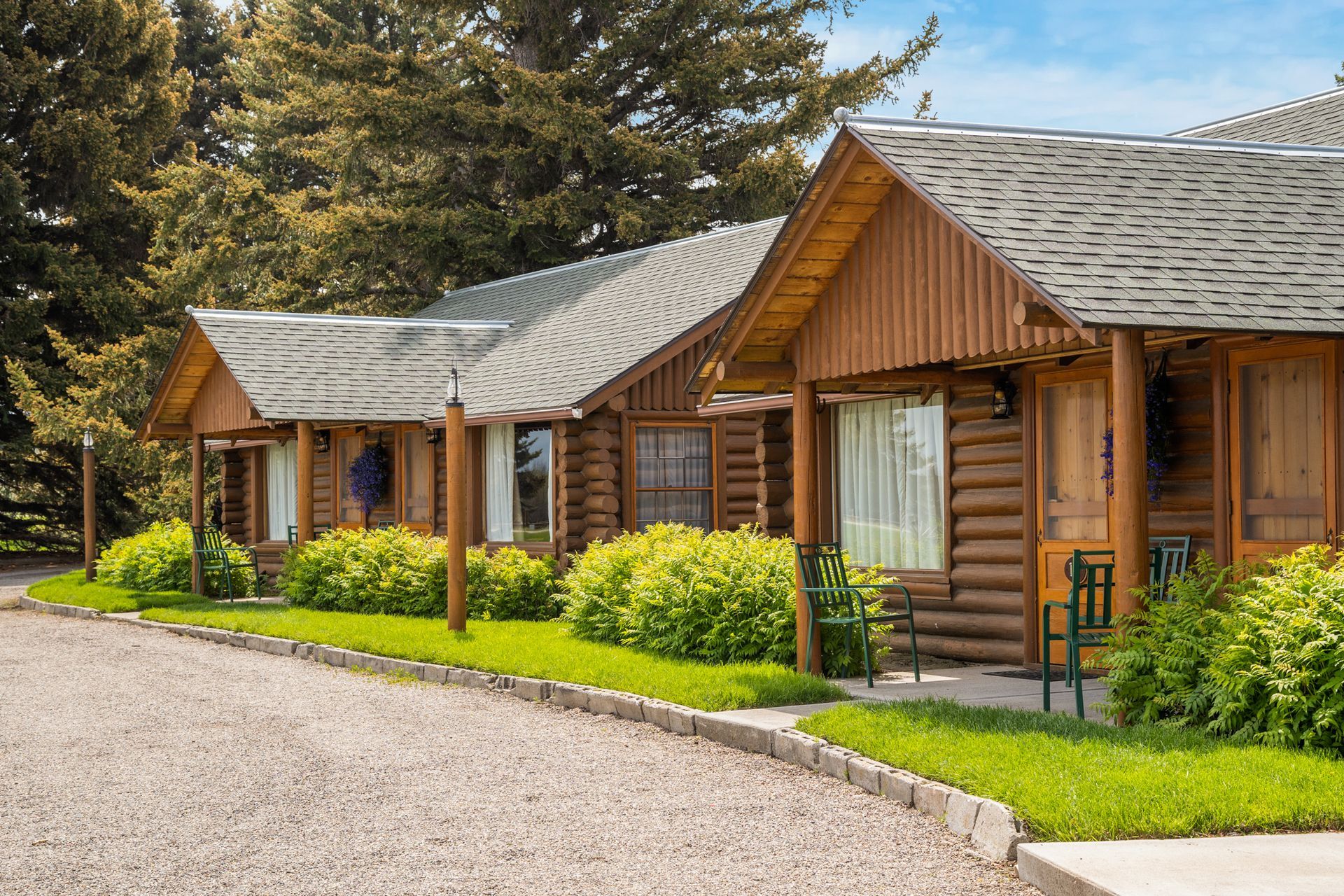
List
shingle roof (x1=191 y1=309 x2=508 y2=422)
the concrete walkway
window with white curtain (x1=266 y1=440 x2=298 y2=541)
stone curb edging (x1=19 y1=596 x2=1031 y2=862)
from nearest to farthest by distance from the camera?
the concrete walkway
stone curb edging (x1=19 y1=596 x2=1031 y2=862)
shingle roof (x1=191 y1=309 x2=508 y2=422)
window with white curtain (x1=266 y1=440 x2=298 y2=541)

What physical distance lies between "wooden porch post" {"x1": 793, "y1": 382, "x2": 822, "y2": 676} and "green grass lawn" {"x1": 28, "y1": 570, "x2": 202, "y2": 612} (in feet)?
41.5

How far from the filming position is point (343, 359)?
931 inches

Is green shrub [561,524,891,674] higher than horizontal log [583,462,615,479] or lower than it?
lower

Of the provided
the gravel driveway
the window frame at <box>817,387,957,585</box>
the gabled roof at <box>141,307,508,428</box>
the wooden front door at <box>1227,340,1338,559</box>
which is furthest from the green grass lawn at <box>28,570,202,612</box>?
the wooden front door at <box>1227,340,1338,559</box>

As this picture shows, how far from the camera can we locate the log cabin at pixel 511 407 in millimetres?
19156

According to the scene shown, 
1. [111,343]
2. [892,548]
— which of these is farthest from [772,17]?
[892,548]

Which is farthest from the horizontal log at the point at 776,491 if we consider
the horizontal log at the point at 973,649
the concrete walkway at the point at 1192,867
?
the concrete walkway at the point at 1192,867

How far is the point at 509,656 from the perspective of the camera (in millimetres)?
13422

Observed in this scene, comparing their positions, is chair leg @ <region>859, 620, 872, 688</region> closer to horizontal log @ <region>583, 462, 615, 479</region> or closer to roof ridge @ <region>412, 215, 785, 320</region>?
horizontal log @ <region>583, 462, 615, 479</region>

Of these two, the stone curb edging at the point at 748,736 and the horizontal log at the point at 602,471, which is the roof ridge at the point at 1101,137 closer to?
the stone curb edging at the point at 748,736

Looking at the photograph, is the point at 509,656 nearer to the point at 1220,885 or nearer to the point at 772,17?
the point at 1220,885

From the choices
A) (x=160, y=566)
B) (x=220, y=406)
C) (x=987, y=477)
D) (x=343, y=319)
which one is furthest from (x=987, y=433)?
(x=160, y=566)

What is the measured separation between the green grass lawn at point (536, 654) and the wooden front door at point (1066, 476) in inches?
105

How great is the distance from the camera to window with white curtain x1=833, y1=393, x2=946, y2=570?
14.3 metres
